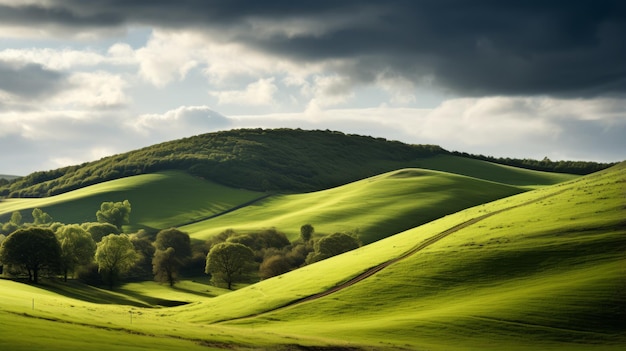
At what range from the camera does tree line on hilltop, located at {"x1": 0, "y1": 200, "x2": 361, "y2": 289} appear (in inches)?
4833

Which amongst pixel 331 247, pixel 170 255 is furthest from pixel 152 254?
pixel 331 247

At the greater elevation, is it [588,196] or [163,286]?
[588,196]

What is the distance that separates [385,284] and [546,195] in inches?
1338

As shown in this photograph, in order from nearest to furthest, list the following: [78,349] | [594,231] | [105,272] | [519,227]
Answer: [78,349], [594,231], [519,227], [105,272]

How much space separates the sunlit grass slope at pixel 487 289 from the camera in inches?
2564

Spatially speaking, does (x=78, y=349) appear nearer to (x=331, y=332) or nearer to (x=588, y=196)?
(x=331, y=332)

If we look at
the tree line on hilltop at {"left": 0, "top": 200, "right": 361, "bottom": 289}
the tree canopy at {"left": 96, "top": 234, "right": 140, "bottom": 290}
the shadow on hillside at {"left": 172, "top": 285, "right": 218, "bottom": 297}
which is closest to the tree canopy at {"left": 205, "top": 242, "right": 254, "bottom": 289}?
the tree line on hilltop at {"left": 0, "top": 200, "right": 361, "bottom": 289}

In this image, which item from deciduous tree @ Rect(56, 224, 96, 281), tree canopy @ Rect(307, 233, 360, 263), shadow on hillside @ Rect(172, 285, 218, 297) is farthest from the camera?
tree canopy @ Rect(307, 233, 360, 263)

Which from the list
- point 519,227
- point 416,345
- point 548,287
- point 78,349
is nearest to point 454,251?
point 519,227

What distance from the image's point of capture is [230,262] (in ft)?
484

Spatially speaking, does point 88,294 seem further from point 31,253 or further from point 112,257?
point 112,257

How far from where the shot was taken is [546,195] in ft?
341

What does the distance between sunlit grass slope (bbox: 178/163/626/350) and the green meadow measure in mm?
145

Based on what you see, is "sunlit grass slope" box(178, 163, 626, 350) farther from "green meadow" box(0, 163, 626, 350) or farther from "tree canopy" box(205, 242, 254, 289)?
"tree canopy" box(205, 242, 254, 289)
